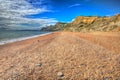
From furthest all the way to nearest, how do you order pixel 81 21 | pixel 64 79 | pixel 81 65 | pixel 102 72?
pixel 81 21 < pixel 81 65 < pixel 102 72 < pixel 64 79

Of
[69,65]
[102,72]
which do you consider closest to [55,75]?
[69,65]

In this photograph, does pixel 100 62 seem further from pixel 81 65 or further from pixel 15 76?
pixel 15 76

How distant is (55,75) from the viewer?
6.80m

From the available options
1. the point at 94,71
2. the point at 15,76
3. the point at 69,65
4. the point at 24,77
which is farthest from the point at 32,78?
the point at 94,71

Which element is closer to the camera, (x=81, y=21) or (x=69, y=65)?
(x=69, y=65)

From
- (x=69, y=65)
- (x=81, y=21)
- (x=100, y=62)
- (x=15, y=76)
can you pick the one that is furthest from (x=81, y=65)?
(x=81, y=21)

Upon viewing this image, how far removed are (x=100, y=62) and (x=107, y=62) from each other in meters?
Answer: 0.38

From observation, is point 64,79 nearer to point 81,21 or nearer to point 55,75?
point 55,75

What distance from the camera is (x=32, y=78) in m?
6.53

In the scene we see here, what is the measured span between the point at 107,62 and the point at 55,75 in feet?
10.9

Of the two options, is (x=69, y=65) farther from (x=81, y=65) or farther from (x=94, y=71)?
(x=94, y=71)

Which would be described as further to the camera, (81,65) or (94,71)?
(81,65)

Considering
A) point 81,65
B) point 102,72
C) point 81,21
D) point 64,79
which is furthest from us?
point 81,21

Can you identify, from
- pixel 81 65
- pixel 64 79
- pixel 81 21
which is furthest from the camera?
pixel 81 21
